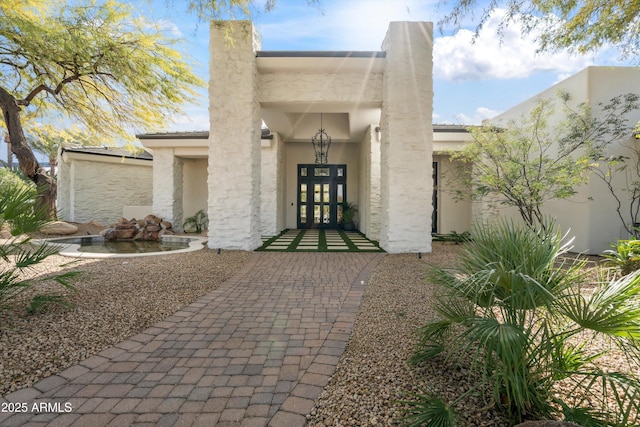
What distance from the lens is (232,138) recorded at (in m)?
7.01

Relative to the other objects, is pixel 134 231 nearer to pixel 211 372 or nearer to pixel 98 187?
pixel 98 187

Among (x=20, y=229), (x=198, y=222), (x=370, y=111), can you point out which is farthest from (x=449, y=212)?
(x=20, y=229)

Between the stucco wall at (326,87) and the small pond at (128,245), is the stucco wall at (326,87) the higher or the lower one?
the higher one

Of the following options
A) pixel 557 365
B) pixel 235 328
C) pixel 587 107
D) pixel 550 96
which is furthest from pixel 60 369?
pixel 550 96

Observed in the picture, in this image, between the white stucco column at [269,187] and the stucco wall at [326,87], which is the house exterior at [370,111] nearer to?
the stucco wall at [326,87]

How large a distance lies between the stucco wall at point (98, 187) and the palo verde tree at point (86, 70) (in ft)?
7.26

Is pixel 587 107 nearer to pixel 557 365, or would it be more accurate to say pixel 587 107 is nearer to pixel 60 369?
pixel 557 365

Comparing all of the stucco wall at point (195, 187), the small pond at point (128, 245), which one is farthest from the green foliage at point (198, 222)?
the small pond at point (128, 245)

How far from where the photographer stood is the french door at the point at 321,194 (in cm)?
1284

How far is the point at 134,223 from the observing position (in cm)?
938

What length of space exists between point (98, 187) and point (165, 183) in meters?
4.45

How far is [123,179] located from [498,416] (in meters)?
15.3

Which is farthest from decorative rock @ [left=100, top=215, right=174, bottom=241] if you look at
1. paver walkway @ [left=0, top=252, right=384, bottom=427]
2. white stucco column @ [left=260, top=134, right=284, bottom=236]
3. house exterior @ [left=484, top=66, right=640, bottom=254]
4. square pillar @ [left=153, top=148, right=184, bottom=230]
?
house exterior @ [left=484, top=66, right=640, bottom=254]

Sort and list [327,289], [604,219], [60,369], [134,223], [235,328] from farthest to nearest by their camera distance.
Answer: [134,223]
[604,219]
[327,289]
[235,328]
[60,369]
